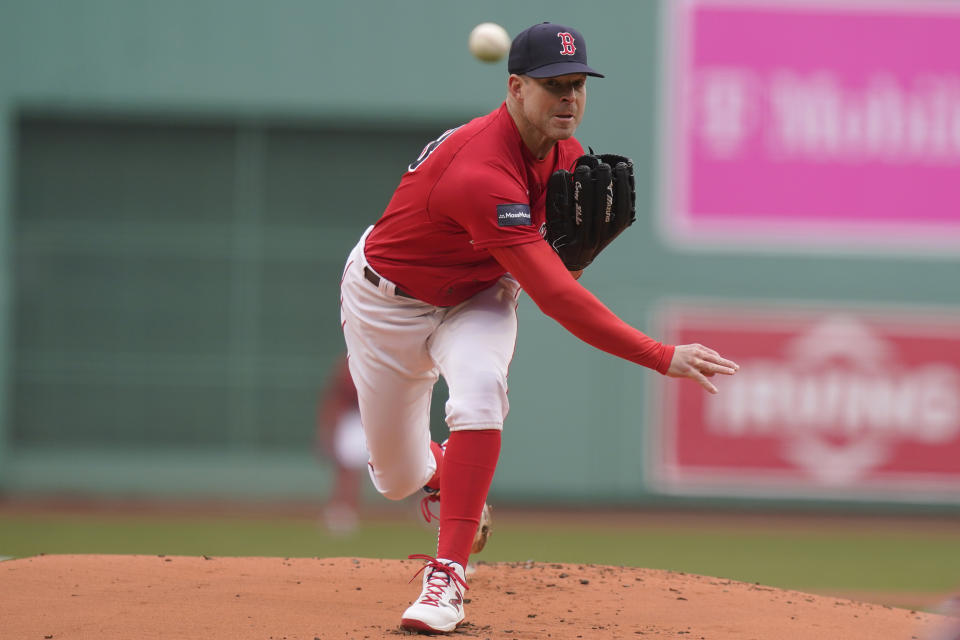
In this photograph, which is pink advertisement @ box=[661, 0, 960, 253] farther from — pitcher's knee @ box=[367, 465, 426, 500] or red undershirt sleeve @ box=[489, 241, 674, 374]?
red undershirt sleeve @ box=[489, 241, 674, 374]

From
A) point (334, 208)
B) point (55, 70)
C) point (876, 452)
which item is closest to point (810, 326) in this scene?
point (876, 452)

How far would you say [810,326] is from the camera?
10992 mm

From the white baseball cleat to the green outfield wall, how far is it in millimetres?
7633

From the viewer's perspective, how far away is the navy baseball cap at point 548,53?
3.46 m

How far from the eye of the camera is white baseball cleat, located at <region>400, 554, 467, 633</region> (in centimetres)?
344

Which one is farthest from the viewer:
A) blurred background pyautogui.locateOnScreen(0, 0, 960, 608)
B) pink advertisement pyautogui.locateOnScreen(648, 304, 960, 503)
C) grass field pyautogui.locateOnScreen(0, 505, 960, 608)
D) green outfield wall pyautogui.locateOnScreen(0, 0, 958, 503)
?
green outfield wall pyautogui.locateOnScreen(0, 0, 958, 503)

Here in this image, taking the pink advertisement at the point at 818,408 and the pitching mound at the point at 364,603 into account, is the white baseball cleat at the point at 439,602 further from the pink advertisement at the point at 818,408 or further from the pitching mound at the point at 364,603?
the pink advertisement at the point at 818,408

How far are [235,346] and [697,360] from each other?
8.55 m

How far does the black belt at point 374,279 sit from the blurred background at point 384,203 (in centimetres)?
707

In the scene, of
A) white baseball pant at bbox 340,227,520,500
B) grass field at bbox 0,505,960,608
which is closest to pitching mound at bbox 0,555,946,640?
white baseball pant at bbox 340,227,520,500

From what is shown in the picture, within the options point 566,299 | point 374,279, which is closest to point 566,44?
point 566,299

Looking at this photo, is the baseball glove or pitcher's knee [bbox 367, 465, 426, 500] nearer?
the baseball glove

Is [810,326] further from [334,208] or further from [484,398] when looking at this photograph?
[484,398]

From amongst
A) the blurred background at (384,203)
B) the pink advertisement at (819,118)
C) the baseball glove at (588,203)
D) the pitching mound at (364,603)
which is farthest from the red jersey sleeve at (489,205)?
the pink advertisement at (819,118)
